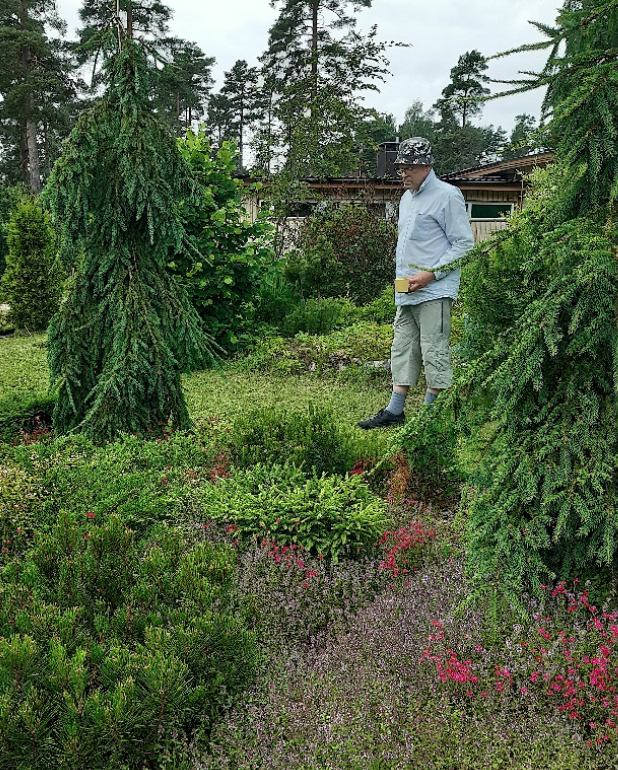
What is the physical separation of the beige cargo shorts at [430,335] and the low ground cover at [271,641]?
1565 millimetres

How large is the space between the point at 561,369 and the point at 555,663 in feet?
3.59

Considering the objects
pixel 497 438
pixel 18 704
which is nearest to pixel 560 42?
pixel 497 438

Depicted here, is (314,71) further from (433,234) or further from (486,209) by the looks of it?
(433,234)

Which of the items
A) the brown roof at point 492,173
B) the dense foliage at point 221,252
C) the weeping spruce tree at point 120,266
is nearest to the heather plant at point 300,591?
the weeping spruce tree at point 120,266

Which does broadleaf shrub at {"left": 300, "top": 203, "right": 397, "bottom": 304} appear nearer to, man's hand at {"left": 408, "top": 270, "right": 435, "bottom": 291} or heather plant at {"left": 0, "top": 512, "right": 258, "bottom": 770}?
man's hand at {"left": 408, "top": 270, "right": 435, "bottom": 291}

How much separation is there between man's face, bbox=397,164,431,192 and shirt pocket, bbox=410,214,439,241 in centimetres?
25

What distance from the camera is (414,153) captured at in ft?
17.1

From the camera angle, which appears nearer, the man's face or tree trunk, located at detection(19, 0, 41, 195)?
the man's face

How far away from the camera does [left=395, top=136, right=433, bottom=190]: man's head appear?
522 centimetres

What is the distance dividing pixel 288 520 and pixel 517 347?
5.50 ft

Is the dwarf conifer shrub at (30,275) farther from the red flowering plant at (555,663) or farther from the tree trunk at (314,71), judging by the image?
the red flowering plant at (555,663)

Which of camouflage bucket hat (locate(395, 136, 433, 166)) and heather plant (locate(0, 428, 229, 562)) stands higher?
camouflage bucket hat (locate(395, 136, 433, 166))

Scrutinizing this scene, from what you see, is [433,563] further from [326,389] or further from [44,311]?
[44,311]

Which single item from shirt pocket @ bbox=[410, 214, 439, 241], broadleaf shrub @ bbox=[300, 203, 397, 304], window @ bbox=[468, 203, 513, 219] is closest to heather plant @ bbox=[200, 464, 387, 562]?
shirt pocket @ bbox=[410, 214, 439, 241]
